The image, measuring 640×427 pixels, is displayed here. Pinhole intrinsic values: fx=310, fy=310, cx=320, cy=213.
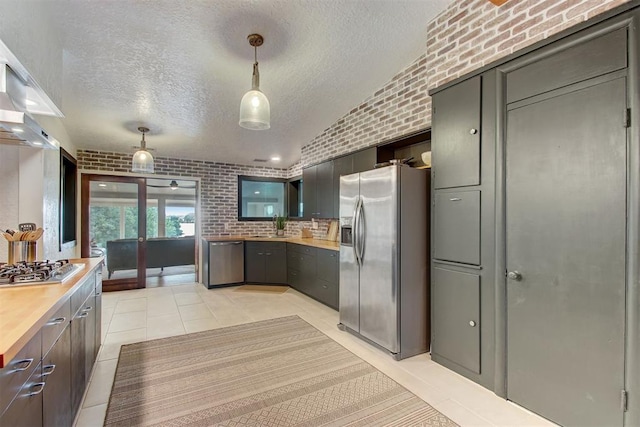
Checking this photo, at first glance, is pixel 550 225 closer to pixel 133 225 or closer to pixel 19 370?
pixel 19 370

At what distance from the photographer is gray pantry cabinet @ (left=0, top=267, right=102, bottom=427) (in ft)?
3.64

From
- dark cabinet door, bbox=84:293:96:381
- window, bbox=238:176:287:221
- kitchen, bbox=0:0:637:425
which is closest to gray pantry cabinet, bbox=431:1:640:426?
kitchen, bbox=0:0:637:425

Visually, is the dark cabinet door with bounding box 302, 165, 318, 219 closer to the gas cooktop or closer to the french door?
the french door

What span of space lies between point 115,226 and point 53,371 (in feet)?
15.6

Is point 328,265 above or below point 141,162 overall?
below

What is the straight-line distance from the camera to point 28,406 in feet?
4.00

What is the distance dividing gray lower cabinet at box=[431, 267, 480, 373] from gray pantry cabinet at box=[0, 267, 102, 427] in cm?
273

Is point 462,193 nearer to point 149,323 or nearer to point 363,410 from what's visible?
point 363,410

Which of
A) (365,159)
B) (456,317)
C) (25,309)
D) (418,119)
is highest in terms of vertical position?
(418,119)

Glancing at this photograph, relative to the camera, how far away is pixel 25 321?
1260 millimetres

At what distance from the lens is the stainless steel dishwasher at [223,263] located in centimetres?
571

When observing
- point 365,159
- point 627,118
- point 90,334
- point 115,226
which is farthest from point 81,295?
point 115,226

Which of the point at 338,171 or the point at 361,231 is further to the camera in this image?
the point at 338,171

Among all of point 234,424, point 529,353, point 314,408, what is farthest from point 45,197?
point 529,353
